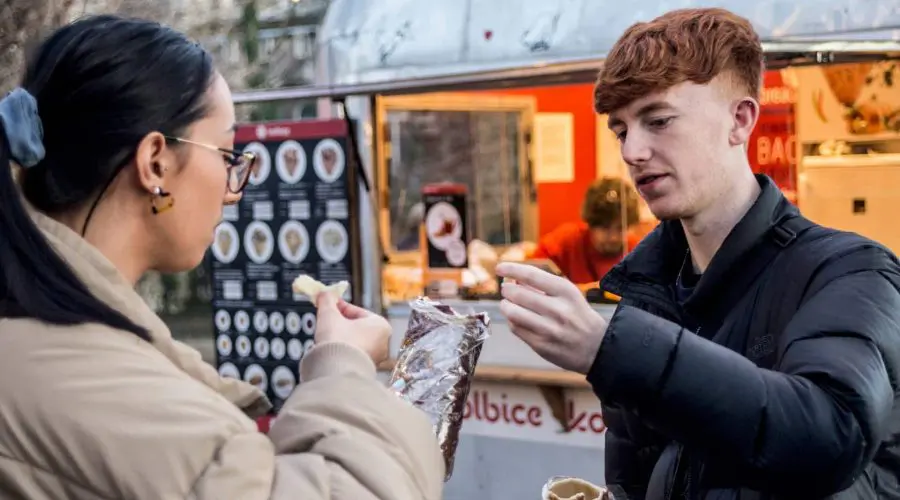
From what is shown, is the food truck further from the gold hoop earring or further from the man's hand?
the gold hoop earring

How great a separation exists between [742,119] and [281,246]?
5102mm

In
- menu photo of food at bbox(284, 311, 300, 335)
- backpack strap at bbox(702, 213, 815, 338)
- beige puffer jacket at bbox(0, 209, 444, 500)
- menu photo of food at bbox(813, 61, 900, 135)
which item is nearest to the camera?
beige puffer jacket at bbox(0, 209, 444, 500)

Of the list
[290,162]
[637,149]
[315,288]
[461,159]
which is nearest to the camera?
[315,288]

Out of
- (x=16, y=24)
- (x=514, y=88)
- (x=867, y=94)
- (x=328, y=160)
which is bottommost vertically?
(x=328, y=160)

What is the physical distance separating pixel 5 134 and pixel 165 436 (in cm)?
52

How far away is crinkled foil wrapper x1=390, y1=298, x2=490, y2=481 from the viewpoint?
1.97 meters

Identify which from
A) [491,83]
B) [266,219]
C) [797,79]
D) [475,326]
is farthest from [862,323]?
[266,219]

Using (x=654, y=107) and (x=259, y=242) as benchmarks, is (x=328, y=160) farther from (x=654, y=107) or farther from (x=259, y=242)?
(x=654, y=107)

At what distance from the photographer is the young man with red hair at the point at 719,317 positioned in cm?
170

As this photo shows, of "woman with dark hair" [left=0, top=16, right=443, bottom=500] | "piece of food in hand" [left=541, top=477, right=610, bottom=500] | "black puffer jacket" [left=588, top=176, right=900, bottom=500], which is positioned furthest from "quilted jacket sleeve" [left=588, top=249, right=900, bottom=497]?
"piece of food in hand" [left=541, top=477, right=610, bottom=500]

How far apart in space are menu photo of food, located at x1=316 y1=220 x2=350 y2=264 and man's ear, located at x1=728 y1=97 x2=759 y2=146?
15.4 feet

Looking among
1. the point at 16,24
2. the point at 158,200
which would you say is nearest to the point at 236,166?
the point at 158,200

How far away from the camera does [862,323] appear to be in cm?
178

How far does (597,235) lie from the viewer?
7566 millimetres
